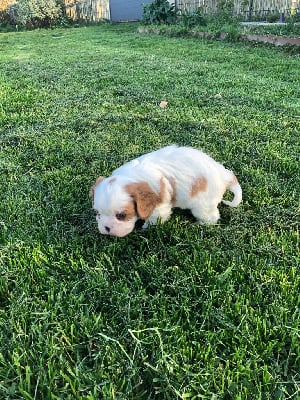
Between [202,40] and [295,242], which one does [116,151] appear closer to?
[295,242]

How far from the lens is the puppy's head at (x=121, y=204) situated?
7.61 feet

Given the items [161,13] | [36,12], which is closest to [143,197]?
[161,13]

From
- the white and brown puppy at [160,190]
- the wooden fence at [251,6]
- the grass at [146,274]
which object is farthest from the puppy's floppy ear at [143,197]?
the wooden fence at [251,6]

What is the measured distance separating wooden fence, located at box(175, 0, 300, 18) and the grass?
1129 cm

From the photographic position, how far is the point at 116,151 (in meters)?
3.85

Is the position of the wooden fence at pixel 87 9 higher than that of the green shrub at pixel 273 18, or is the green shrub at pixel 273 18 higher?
the wooden fence at pixel 87 9

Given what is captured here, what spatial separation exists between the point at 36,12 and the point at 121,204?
73.5 feet

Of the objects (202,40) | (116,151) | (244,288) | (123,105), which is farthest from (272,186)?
(202,40)

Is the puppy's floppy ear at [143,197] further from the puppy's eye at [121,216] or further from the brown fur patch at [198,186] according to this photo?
the brown fur patch at [198,186]

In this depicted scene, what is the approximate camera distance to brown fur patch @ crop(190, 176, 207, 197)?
2504 millimetres

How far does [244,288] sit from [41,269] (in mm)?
1053

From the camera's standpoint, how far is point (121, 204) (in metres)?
2.31

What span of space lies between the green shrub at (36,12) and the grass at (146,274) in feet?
64.4

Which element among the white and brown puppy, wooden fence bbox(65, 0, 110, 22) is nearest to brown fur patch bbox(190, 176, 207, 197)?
the white and brown puppy
